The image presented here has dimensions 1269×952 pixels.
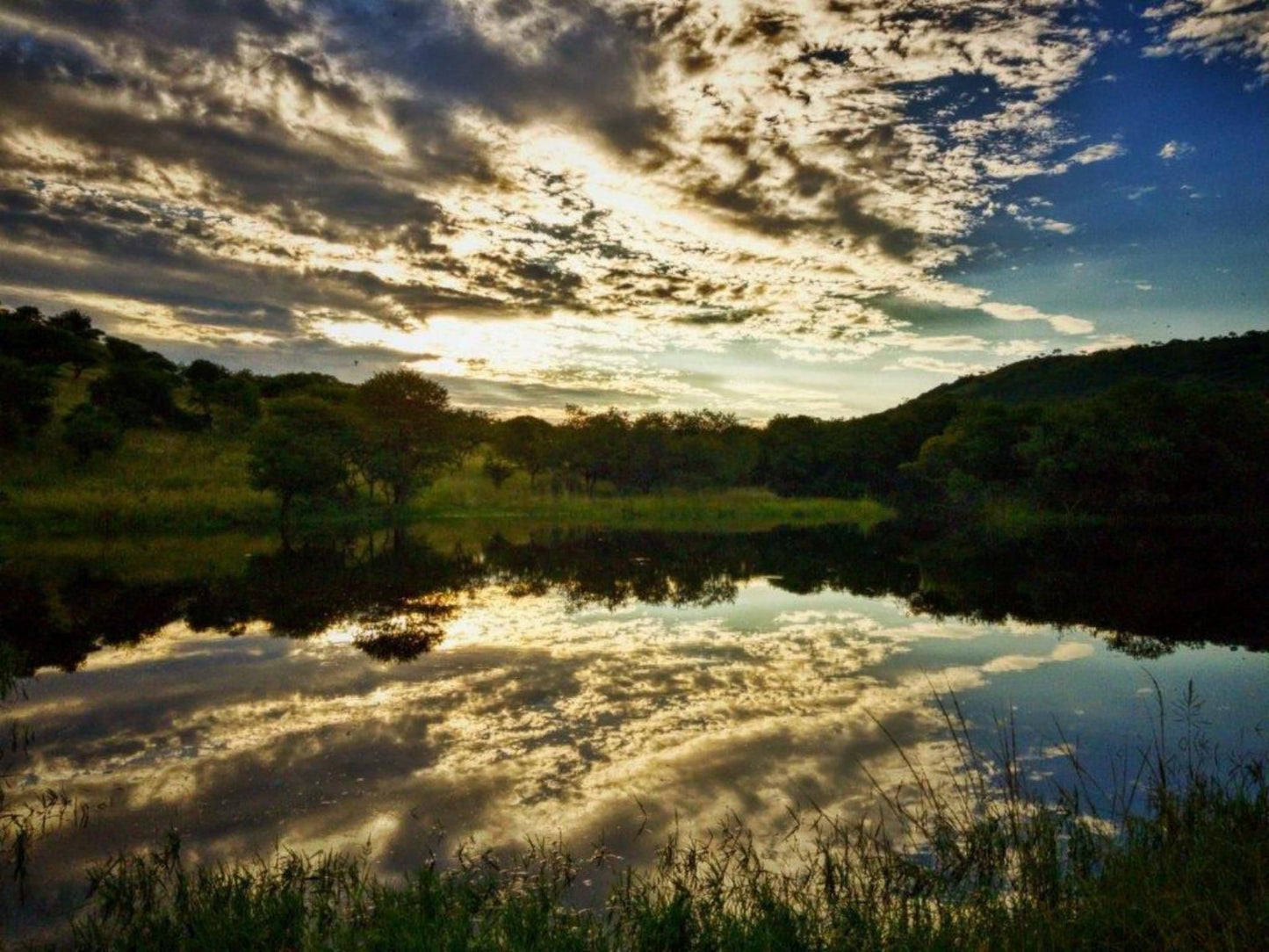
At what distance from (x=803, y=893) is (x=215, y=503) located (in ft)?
175

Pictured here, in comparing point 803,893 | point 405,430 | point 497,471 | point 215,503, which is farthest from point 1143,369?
point 803,893

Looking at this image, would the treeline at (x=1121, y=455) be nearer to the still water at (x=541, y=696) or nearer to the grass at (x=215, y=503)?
the grass at (x=215, y=503)

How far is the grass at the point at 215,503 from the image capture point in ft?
145

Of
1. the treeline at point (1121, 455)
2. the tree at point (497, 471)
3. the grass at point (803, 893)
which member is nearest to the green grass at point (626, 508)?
the tree at point (497, 471)

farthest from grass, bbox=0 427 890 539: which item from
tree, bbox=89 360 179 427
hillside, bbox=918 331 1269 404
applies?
hillside, bbox=918 331 1269 404

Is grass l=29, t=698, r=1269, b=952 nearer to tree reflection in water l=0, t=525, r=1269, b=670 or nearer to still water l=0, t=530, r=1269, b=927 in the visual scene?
still water l=0, t=530, r=1269, b=927

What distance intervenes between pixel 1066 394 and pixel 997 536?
12829 centimetres

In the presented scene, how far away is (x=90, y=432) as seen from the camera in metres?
55.8

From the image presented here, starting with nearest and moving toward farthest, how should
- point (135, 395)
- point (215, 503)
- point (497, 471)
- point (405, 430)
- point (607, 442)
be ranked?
point (215, 503)
point (405, 430)
point (135, 395)
point (497, 471)
point (607, 442)

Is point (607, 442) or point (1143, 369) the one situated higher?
point (1143, 369)

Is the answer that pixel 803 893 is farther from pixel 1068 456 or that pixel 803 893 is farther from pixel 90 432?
pixel 1068 456

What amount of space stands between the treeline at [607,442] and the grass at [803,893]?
49.0 meters

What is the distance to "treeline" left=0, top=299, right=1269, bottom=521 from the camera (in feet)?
190

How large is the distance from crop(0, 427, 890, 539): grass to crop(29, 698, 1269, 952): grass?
43310mm
